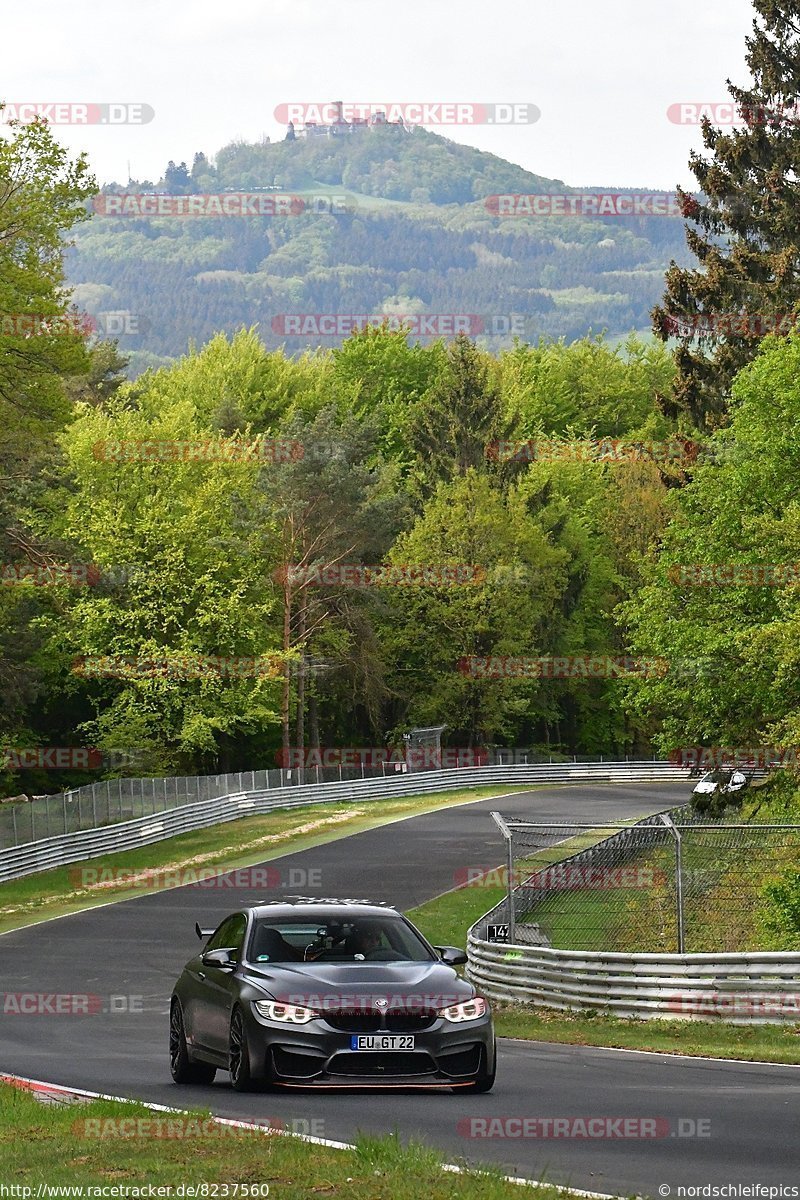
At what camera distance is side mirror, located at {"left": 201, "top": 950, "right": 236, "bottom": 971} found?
13.8 m

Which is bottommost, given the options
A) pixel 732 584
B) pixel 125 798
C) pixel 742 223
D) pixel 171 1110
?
pixel 125 798

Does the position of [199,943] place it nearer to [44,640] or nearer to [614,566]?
[44,640]

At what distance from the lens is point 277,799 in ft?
207

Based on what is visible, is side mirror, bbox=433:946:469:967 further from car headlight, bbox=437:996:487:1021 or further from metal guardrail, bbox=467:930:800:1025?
metal guardrail, bbox=467:930:800:1025

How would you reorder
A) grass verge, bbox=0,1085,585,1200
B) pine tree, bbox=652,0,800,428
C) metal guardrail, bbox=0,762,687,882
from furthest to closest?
pine tree, bbox=652,0,800,428 < metal guardrail, bbox=0,762,687,882 < grass verge, bbox=0,1085,585,1200

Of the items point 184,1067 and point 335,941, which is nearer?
point 335,941

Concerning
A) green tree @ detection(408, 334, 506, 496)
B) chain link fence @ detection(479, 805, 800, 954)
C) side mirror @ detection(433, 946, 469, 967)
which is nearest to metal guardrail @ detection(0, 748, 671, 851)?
chain link fence @ detection(479, 805, 800, 954)

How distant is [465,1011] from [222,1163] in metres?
3.84

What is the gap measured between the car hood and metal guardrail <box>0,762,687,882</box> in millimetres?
32275

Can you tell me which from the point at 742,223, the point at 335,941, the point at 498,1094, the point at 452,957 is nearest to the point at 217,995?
the point at 335,941

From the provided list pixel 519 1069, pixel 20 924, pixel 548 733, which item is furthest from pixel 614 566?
Result: pixel 519 1069

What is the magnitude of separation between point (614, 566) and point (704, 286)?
4163 centimetres

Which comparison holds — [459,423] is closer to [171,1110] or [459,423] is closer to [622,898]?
[622,898]

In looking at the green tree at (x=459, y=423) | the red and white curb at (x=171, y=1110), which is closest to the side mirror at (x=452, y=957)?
the red and white curb at (x=171, y=1110)
